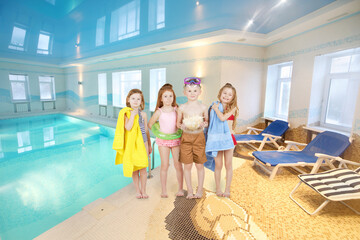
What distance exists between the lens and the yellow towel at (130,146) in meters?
2.09

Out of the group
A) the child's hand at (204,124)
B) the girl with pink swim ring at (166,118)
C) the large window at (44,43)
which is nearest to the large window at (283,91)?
the child's hand at (204,124)

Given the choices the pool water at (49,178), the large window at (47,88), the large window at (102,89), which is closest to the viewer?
the pool water at (49,178)

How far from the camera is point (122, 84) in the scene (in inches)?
385

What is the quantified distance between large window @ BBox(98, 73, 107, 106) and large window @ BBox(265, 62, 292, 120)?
866 cm

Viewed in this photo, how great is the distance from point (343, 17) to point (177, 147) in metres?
4.19

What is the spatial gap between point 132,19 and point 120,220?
19.9 feet

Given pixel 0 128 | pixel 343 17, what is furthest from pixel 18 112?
pixel 343 17

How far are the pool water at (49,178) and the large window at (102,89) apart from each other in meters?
3.92

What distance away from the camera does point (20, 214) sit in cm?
282

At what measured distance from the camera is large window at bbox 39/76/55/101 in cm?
1238

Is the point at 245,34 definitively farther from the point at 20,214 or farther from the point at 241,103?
the point at 20,214

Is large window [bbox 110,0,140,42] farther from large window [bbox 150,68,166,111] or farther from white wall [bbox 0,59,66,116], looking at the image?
white wall [bbox 0,59,66,116]

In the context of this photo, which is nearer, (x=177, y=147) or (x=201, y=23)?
(x=177, y=147)

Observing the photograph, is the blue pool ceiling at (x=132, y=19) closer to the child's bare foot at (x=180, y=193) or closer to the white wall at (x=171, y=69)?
the white wall at (x=171, y=69)
